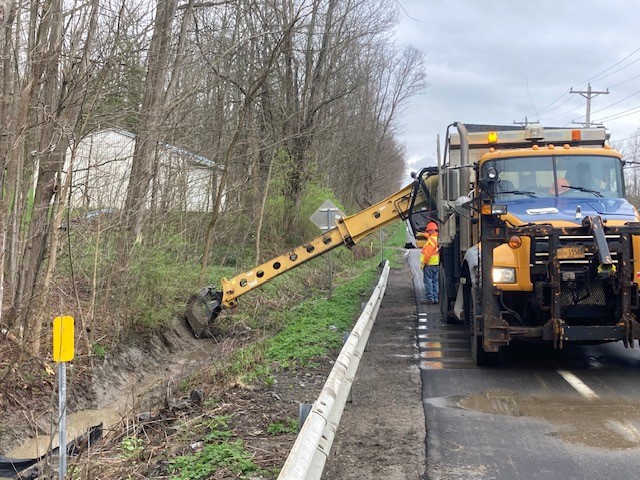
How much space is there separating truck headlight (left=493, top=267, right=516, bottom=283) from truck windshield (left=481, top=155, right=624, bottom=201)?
4.88 feet

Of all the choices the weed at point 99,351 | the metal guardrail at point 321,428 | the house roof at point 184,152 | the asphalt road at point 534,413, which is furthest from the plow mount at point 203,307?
the metal guardrail at point 321,428

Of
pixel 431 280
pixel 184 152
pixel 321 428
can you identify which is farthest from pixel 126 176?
pixel 321 428

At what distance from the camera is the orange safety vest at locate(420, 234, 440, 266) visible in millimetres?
14320

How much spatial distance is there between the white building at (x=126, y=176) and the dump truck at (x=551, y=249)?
5.27 m

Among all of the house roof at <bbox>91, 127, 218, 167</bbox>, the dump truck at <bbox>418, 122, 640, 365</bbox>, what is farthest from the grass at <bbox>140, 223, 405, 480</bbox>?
the house roof at <bbox>91, 127, 218, 167</bbox>

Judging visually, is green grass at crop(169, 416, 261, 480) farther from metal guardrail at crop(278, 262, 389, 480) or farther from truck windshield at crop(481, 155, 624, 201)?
truck windshield at crop(481, 155, 624, 201)

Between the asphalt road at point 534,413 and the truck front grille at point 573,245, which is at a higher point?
the truck front grille at point 573,245

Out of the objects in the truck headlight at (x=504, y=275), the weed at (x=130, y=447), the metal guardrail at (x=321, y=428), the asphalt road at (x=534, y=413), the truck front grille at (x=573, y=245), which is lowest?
the weed at (x=130, y=447)

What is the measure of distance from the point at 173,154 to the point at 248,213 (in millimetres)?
5633

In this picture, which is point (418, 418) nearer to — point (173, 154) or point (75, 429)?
point (75, 429)

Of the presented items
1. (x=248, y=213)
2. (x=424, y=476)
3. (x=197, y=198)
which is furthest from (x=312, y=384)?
(x=248, y=213)

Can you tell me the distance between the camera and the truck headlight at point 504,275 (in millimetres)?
7988

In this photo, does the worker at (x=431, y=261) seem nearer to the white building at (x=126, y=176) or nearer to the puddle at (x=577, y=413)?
the white building at (x=126, y=176)

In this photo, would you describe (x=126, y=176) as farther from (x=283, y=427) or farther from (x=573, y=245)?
(x=573, y=245)
